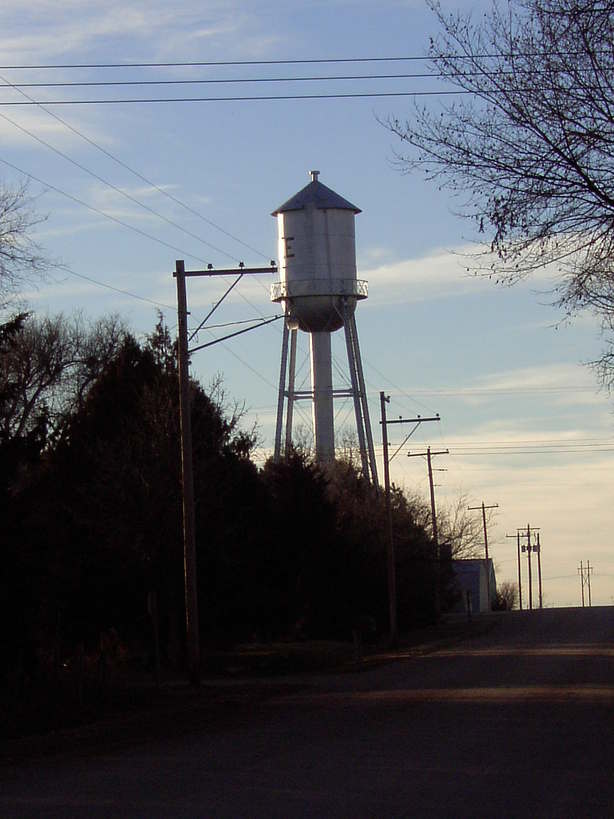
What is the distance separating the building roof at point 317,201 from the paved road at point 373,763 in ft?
90.0

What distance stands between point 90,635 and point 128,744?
16.4 meters

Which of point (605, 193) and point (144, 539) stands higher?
point (605, 193)

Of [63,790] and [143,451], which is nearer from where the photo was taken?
[63,790]

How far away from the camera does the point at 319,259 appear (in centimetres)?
4875

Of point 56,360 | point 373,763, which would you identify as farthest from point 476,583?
point 373,763

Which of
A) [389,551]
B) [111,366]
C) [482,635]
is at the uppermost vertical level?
[111,366]

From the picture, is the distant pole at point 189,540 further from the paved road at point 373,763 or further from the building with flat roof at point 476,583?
the building with flat roof at point 476,583

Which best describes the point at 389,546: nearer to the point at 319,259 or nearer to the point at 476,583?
the point at 319,259

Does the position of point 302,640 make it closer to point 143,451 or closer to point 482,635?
point 482,635

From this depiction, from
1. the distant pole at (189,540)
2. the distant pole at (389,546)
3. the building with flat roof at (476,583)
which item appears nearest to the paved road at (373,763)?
the distant pole at (189,540)

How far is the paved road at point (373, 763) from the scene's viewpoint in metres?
11.0

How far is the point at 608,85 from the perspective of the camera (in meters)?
15.5

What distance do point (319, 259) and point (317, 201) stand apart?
7.07 feet

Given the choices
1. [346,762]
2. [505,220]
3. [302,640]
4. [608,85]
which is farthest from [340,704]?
[302,640]
